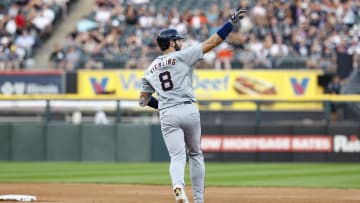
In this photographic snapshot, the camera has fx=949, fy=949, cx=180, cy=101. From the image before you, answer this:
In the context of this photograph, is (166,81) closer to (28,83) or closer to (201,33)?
(201,33)

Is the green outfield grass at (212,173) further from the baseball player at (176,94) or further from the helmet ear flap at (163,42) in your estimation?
the helmet ear flap at (163,42)

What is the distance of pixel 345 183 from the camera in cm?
1538

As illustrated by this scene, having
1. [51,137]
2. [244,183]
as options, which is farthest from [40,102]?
[244,183]

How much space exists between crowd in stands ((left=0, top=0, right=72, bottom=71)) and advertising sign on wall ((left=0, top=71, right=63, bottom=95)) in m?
0.30

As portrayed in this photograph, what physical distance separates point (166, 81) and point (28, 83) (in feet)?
53.5

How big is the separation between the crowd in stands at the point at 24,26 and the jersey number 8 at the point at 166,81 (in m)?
16.5

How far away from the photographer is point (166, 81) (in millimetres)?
9672

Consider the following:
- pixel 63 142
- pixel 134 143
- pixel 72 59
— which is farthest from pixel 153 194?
pixel 72 59

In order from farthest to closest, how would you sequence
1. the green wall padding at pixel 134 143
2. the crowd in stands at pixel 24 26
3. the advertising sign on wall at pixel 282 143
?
1. the crowd in stands at pixel 24 26
2. the green wall padding at pixel 134 143
3. the advertising sign on wall at pixel 282 143

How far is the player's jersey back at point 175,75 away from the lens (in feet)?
31.4

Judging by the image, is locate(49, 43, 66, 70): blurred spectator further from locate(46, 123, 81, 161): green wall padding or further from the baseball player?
the baseball player

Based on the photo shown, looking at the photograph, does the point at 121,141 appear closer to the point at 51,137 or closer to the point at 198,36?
the point at 51,137

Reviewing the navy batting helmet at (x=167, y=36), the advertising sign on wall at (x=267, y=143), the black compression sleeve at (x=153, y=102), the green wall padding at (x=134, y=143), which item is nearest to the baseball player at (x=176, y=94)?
the navy batting helmet at (x=167, y=36)

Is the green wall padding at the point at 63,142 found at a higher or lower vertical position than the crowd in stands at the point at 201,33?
lower
